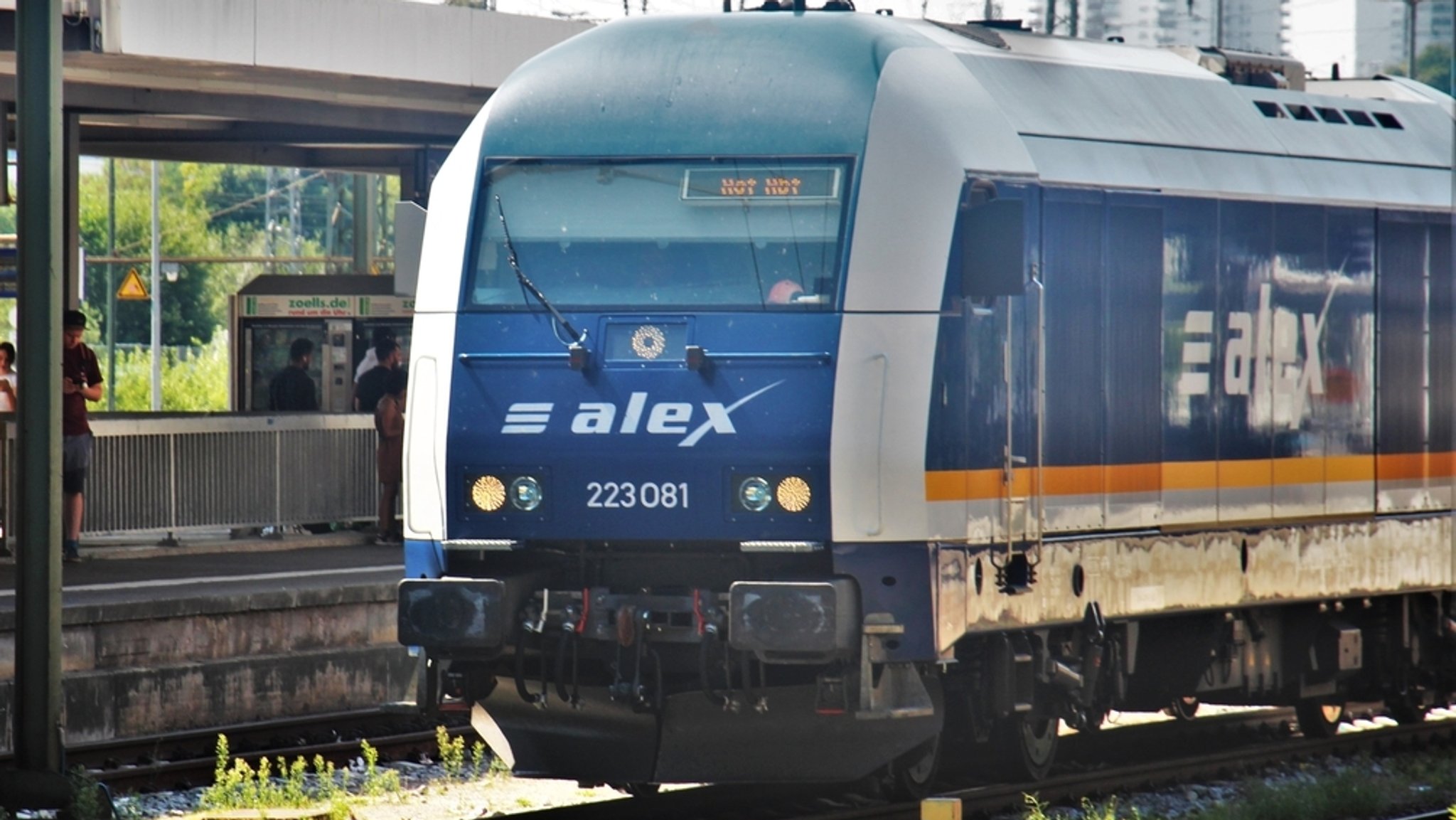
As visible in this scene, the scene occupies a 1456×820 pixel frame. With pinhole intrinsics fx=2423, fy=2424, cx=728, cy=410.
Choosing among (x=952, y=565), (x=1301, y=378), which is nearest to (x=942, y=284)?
(x=952, y=565)

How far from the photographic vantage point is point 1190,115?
11.5m

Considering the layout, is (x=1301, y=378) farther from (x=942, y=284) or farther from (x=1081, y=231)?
(x=942, y=284)

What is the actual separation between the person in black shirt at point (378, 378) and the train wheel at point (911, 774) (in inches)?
343

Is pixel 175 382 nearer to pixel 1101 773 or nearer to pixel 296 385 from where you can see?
pixel 296 385

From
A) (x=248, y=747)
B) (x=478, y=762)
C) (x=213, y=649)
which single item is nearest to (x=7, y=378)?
A: (x=213, y=649)

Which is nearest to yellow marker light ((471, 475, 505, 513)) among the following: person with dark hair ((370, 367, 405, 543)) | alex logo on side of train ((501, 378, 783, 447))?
alex logo on side of train ((501, 378, 783, 447))

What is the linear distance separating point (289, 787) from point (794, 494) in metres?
2.88

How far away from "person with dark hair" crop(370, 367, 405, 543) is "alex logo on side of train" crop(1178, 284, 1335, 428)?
810 cm

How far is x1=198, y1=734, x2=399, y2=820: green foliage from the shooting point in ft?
34.9

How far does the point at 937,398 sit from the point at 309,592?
5.78 m

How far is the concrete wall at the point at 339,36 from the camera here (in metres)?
16.1

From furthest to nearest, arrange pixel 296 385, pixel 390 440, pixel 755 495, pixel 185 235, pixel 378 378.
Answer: pixel 185 235
pixel 296 385
pixel 378 378
pixel 390 440
pixel 755 495

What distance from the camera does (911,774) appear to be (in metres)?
10.8

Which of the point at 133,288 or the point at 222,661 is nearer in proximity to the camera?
the point at 222,661
